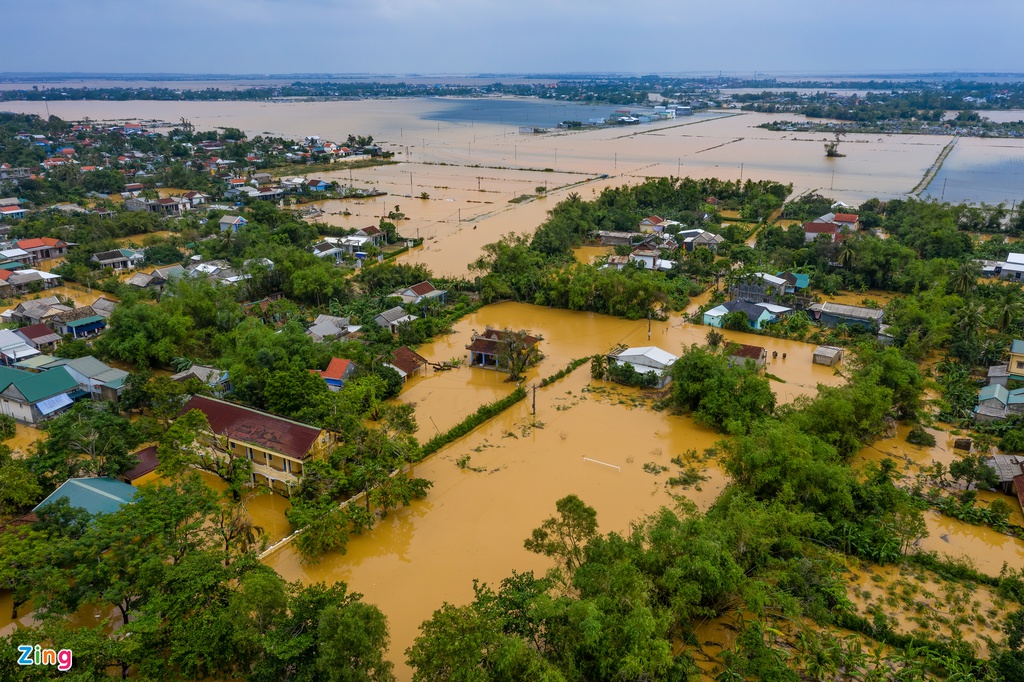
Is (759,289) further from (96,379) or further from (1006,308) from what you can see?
(96,379)

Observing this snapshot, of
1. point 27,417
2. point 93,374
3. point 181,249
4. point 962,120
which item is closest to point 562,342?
point 93,374

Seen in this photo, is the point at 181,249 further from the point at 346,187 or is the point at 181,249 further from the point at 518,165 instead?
the point at 518,165

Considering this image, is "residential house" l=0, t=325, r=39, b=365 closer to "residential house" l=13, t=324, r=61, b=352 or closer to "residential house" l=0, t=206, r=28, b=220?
"residential house" l=13, t=324, r=61, b=352

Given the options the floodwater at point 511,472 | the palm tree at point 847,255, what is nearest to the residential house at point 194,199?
the floodwater at point 511,472

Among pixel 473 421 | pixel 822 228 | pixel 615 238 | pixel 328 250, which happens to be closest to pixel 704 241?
pixel 615 238

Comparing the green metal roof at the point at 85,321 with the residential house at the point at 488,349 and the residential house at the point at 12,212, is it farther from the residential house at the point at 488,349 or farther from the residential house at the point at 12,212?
the residential house at the point at 12,212

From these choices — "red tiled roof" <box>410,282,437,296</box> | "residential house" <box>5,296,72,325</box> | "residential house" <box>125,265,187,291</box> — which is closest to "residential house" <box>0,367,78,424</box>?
"residential house" <box>5,296,72,325</box>
